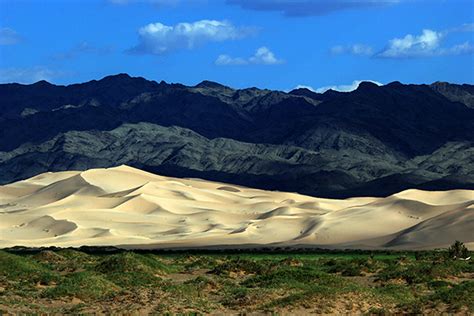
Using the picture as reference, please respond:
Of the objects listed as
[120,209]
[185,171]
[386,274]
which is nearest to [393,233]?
[120,209]

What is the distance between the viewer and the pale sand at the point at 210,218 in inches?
3386

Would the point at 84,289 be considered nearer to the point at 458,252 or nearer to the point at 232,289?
the point at 232,289

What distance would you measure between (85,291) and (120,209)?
82.1 meters

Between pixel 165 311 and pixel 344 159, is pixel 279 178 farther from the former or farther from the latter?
pixel 165 311

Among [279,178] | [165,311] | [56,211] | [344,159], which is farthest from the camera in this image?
[344,159]

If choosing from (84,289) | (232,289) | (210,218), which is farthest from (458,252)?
(210,218)

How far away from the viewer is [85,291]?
34844mm

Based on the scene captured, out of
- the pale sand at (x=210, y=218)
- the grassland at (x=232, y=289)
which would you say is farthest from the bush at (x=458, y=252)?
the pale sand at (x=210, y=218)

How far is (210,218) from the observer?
365ft

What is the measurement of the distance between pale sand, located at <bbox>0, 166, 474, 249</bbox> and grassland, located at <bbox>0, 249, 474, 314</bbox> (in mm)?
34310

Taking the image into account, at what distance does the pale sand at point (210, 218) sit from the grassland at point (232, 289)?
113ft

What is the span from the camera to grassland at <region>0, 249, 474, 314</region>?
30297mm

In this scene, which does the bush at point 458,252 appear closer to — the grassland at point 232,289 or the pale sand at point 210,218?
the grassland at point 232,289

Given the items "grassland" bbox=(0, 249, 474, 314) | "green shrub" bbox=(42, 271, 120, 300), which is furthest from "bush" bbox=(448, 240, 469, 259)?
"green shrub" bbox=(42, 271, 120, 300)
